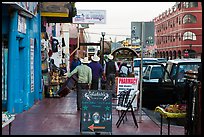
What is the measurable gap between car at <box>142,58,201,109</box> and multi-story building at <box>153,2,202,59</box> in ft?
159

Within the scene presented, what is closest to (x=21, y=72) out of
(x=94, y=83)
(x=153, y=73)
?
(x=94, y=83)

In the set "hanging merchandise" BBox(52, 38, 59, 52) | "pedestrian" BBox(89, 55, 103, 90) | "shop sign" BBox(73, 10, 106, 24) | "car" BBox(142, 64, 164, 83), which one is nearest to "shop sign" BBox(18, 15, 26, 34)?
"pedestrian" BBox(89, 55, 103, 90)

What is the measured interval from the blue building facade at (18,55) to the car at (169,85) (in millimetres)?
4376

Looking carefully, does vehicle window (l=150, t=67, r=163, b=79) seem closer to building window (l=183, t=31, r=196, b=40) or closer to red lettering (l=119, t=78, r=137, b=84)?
red lettering (l=119, t=78, r=137, b=84)

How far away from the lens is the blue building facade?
12.3 m

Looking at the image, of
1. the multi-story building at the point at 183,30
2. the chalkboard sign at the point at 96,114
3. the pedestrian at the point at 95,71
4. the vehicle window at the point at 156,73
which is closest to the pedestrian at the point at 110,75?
the vehicle window at the point at 156,73

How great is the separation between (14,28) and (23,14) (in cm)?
135

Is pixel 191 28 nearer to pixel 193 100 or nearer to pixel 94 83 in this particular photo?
pixel 94 83

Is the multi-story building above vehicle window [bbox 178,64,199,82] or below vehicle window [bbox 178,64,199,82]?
above

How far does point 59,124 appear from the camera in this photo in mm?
11234

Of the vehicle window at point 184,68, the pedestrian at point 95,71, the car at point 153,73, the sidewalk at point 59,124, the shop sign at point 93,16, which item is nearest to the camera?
the sidewalk at point 59,124

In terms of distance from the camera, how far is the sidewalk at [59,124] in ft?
33.3

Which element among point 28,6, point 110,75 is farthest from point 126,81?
point 110,75

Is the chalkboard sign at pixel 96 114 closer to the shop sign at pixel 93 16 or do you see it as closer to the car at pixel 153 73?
the car at pixel 153 73
